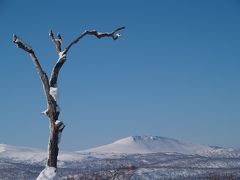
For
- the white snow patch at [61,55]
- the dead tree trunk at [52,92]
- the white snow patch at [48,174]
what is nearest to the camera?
the white snow patch at [48,174]

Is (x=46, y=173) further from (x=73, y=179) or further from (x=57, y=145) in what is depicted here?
(x=73, y=179)

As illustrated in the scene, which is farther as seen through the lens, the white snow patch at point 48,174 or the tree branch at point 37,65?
the tree branch at point 37,65

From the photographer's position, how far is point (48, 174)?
1197 centimetres

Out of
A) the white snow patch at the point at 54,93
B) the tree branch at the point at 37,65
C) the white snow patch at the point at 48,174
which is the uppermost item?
the tree branch at the point at 37,65

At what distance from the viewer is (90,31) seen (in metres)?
13.3

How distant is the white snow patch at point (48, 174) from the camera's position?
38.7ft

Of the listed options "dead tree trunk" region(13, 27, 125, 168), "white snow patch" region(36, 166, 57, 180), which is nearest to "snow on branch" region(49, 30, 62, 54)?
"dead tree trunk" region(13, 27, 125, 168)

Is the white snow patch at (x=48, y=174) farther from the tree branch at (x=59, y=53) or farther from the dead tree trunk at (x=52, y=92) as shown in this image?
the tree branch at (x=59, y=53)

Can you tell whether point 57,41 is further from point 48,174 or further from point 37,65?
point 48,174

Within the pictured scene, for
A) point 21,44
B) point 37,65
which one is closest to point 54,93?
point 37,65

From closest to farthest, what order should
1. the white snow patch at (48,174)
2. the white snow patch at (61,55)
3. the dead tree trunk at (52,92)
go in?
the white snow patch at (48,174) < the dead tree trunk at (52,92) < the white snow patch at (61,55)

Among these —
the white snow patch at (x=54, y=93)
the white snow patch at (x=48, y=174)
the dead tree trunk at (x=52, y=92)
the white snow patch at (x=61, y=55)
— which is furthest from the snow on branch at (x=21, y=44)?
the white snow patch at (x=48, y=174)

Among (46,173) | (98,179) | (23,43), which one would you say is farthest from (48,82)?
(98,179)

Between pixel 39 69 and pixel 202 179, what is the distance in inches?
6351
